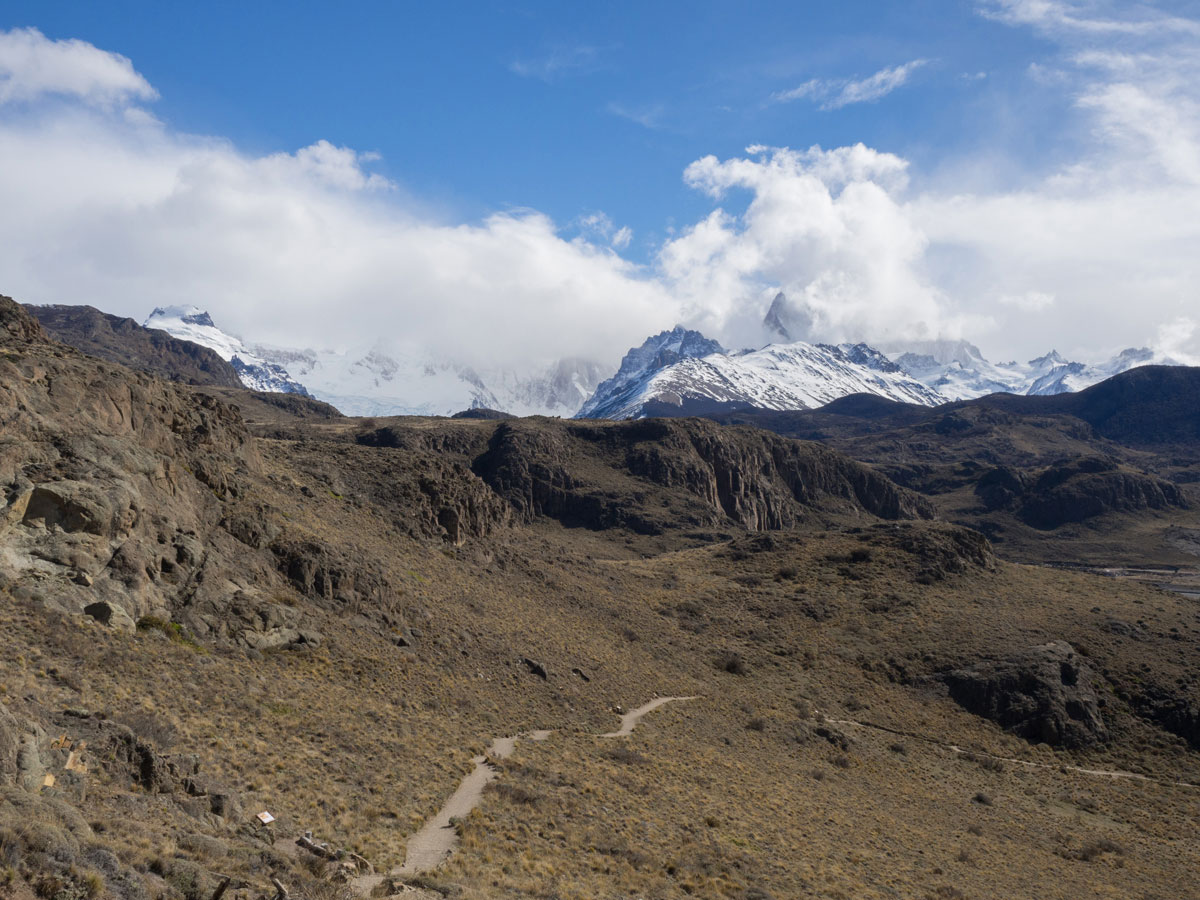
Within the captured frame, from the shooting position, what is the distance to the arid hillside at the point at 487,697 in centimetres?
1778

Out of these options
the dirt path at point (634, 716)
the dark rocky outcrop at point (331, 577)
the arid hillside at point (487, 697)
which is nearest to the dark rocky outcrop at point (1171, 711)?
the arid hillside at point (487, 697)

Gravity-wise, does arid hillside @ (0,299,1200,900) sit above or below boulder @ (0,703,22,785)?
below

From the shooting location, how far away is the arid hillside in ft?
58.3

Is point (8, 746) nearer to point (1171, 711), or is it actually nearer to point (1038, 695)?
point (1038, 695)

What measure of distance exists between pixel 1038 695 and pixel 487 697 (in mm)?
44169

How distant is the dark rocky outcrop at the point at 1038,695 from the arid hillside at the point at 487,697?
26cm

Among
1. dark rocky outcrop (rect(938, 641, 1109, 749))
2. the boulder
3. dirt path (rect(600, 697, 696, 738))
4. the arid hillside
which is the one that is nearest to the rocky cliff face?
the arid hillside

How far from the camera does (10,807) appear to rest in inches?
475

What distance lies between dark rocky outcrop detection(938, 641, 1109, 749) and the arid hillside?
0.26 metres

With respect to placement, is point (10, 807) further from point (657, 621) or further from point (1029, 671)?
point (1029, 671)

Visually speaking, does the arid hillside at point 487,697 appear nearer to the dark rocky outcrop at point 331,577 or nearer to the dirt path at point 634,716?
the dark rocky outcrop at point 331,577

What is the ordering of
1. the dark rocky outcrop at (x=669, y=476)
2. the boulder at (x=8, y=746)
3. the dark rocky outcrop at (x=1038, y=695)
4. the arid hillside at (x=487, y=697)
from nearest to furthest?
the boulder at (x=8, y=746), the arid hillside at (x=487, y=697), the dark rocky outcrop at (x=1038, y=695), the dark rocky outcrop at (x=669, y=476)

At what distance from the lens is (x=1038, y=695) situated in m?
57.5

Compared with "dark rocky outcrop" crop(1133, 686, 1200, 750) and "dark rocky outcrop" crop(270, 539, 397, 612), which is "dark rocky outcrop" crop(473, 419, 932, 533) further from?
"dark rocky outcrop" crop(270, 539, 397, 612)
